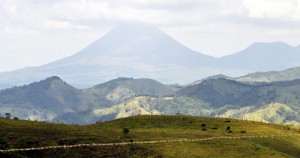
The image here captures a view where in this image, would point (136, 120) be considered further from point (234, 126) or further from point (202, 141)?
point (202, 141)

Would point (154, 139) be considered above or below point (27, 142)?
above

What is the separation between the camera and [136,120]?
637ft

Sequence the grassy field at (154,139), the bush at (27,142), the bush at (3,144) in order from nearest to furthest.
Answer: the bush at (3,144) → the grassy field at (154,139) → the bush at (27,142)

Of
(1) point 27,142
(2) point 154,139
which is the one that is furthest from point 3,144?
(2) point 154,139

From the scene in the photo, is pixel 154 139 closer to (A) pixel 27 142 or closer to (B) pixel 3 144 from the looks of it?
(A) pixel 27 142

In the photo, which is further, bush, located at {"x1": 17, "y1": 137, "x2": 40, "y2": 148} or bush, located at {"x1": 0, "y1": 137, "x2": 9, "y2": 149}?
bush, located at {"x1": 17, "y1": 137, "x2": 40, "y2": 148}

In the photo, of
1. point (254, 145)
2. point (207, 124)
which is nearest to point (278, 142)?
point (254, 145)

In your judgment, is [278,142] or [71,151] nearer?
[71,151]

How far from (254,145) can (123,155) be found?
4302 cm

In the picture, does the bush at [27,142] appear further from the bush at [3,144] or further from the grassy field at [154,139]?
the bush at [3,144]

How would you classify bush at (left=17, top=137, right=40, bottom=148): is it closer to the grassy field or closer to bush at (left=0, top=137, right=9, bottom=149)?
the grassy field

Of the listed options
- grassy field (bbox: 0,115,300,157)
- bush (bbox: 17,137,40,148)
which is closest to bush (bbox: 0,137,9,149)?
grassy field (bbox: 0,115,300,157)

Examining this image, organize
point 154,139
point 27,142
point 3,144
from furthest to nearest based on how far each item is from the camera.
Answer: point 154,139, point 27,142, point 3,144

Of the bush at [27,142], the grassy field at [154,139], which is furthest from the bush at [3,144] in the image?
the bush at [27,142]
